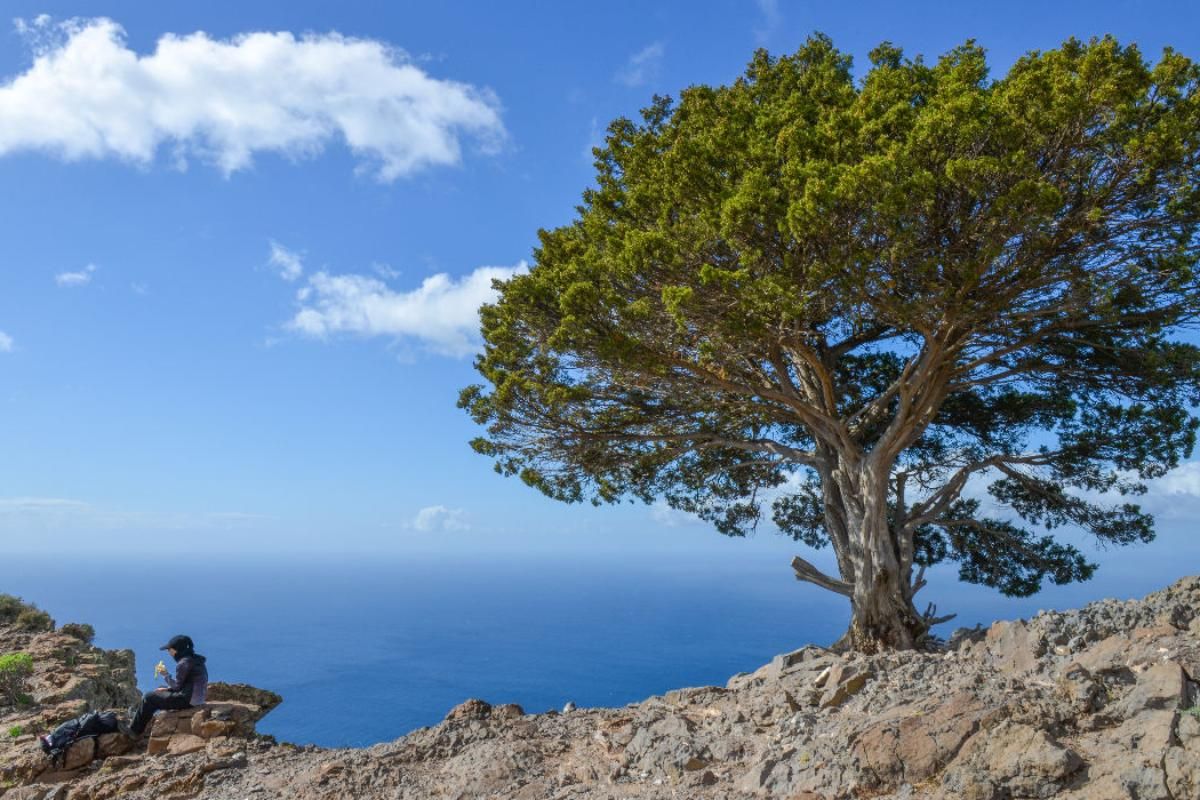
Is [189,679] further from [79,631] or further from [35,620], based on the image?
[35,620]

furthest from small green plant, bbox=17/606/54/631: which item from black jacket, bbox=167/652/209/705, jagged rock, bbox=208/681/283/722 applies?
black jacket, bbox=167/652/209/705

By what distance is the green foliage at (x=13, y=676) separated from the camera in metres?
11.1

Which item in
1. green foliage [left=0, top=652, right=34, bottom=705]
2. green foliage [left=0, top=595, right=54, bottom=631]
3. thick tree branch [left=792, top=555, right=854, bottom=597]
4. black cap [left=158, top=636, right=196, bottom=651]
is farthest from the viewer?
green foliage [left=0, top=595, right=54, bottom=631]

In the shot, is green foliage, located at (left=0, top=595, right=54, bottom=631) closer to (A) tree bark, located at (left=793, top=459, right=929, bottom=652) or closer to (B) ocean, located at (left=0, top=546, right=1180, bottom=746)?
(B) ocean, located at (left=0, top=546, right=1180, bottom=746)

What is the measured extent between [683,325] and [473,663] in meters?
75.3

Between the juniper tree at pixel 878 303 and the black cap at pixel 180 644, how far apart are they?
5634mm

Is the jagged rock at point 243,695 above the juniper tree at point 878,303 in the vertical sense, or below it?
below

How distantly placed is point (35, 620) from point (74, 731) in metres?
11.2

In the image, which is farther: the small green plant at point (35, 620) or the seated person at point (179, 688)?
the small green plant at point (35, 620)

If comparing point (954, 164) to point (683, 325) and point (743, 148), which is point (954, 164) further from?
point (683, 325)

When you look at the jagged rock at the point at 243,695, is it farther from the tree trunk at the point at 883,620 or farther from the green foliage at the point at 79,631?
the tree trunk at the point at 883,620

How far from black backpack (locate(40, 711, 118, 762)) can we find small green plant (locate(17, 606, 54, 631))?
408 inches

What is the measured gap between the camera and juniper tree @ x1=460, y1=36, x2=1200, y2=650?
853cm

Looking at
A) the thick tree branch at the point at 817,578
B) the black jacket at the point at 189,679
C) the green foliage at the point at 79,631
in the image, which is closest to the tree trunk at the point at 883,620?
the thick tree branch at the point at 817,578
